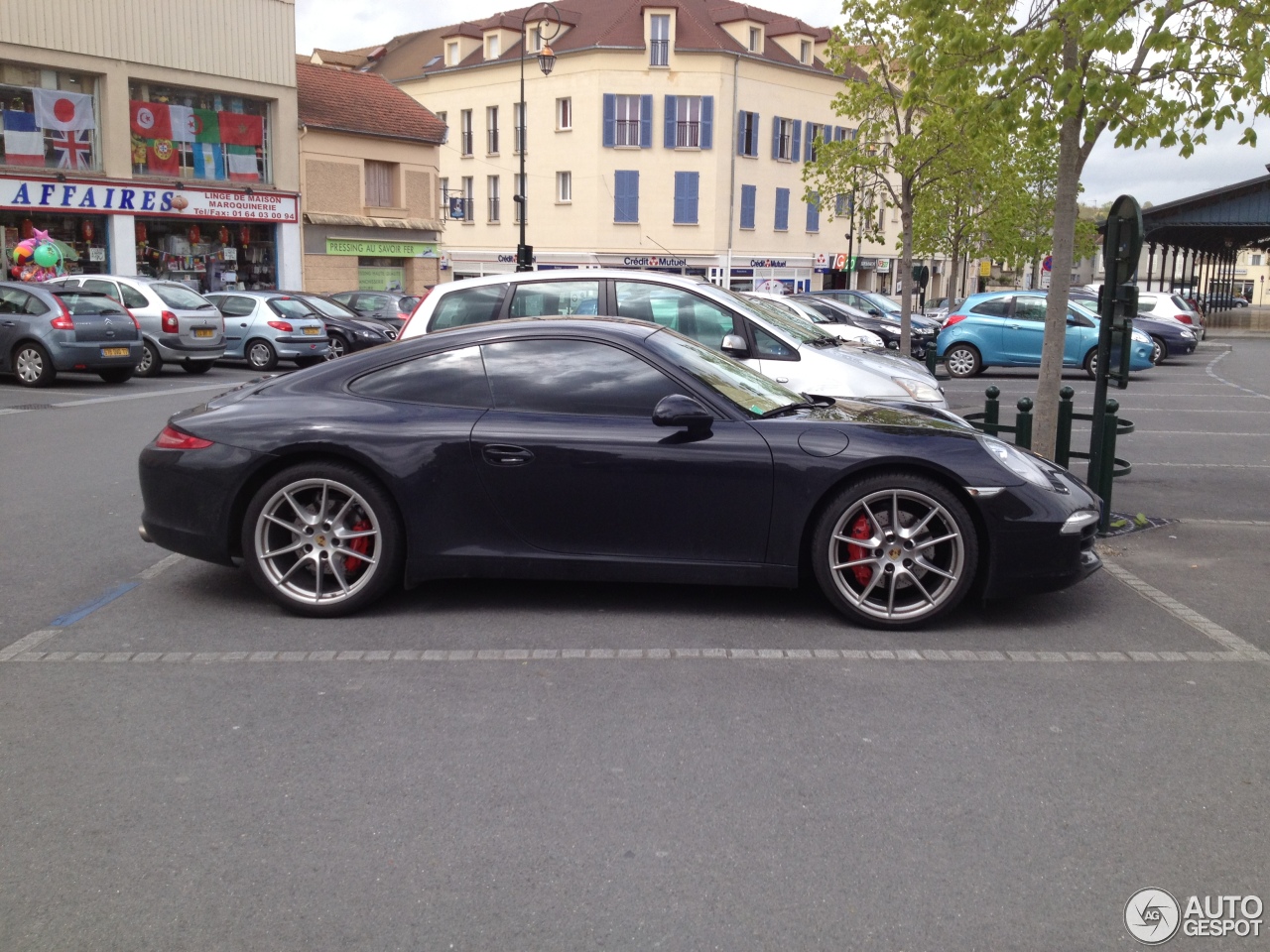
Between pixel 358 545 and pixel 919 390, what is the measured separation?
562cm

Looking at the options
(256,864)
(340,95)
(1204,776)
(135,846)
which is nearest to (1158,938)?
(1204,776)

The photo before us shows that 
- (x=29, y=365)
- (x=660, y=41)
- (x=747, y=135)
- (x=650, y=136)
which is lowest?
(x=29, y=365)

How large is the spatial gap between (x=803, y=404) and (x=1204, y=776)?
286cm

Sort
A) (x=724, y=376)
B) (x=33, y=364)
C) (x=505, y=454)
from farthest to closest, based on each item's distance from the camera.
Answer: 1. (x=33, y=364)
2. (x=724, y=376)
3. (x=505, y=454)

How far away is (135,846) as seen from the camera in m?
3.51

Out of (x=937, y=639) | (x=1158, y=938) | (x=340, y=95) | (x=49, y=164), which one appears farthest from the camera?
(x=340, y=95)

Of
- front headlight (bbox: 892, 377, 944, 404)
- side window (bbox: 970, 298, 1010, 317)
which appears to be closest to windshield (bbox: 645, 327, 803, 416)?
front headlight (bbox: 892, 377, 944, 404)

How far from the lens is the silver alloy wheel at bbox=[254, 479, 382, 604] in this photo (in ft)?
19.0

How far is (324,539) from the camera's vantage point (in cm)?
582

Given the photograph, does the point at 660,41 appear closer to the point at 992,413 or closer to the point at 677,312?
the point at 992,413

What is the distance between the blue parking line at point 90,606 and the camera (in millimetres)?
5781

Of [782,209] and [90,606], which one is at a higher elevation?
[782,209]

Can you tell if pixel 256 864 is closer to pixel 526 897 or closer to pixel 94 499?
pixel 526 897

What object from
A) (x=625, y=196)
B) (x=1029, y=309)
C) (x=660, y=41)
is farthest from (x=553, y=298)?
(x=660, y=41)
